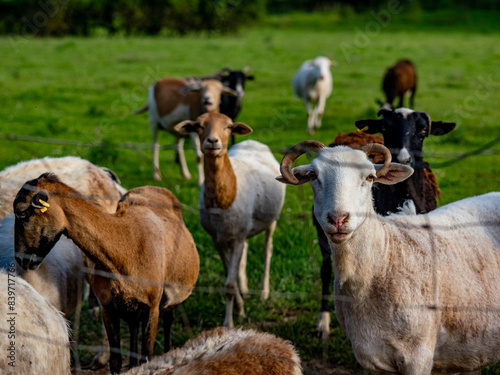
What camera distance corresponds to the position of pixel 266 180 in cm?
686

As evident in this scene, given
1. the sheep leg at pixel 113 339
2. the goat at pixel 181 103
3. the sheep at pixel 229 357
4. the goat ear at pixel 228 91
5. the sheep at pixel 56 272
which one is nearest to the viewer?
the sheep at pixel 229 357

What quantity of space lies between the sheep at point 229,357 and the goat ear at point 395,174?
3.91 feet

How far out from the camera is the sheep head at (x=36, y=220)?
4.02m

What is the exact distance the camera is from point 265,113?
15078 mm

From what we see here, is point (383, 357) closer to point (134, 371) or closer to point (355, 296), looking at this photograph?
point (355, 296)

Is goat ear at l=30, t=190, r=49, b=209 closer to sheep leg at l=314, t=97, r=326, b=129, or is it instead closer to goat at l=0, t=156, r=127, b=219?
goat at l=0, t=156, r=127, b=219

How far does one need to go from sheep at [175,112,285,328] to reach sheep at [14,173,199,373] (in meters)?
1.08

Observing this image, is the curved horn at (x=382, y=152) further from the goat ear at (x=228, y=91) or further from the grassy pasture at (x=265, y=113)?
the goat ear at (x=228, y=91)

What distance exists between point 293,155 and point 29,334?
1.85m

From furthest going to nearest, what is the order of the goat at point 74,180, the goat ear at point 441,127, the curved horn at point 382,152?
the goat ear at point 441,127 < the goat at point 74,180 < the curved horn at point 382,152

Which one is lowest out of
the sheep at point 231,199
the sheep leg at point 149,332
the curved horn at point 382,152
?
the sheep leg at point 149,332

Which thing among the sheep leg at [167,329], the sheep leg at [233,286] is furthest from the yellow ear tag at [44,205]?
the sheep leg at [233,286]

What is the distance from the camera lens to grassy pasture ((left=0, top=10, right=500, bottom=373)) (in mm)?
6277

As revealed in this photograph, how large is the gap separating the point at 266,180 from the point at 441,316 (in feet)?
10.8
